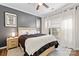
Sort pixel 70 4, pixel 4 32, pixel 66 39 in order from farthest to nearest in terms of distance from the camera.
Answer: pixel 66 39 < pixel 4 32 < pixel 70 4

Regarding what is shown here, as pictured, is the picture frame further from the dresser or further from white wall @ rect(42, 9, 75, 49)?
white wall @ rect(42, 9, 75, 49)

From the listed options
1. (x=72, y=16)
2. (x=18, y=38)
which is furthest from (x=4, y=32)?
(x=72, y=16)

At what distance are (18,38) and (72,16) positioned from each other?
107 cm

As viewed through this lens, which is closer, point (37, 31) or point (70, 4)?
point (70, 4)

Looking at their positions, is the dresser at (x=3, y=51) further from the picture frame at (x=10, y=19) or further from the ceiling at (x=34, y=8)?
the ceiling at (x=34, y=8)

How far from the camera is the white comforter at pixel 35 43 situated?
1638 mm

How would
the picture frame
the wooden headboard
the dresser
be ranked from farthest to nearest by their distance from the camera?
the wooden headboard → the picture frame → the dresser

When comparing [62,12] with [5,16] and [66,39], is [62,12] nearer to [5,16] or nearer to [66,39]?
[66,39]

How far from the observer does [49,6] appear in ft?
5.15

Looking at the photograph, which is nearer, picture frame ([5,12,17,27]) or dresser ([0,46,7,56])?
dresser ([0,46,7,56])

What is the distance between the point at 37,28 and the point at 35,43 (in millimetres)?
290

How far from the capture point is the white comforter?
1638 mm

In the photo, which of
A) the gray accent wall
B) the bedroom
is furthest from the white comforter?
the gray accent wall

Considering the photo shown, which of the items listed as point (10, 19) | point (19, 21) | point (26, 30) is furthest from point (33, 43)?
point (10, 19)
